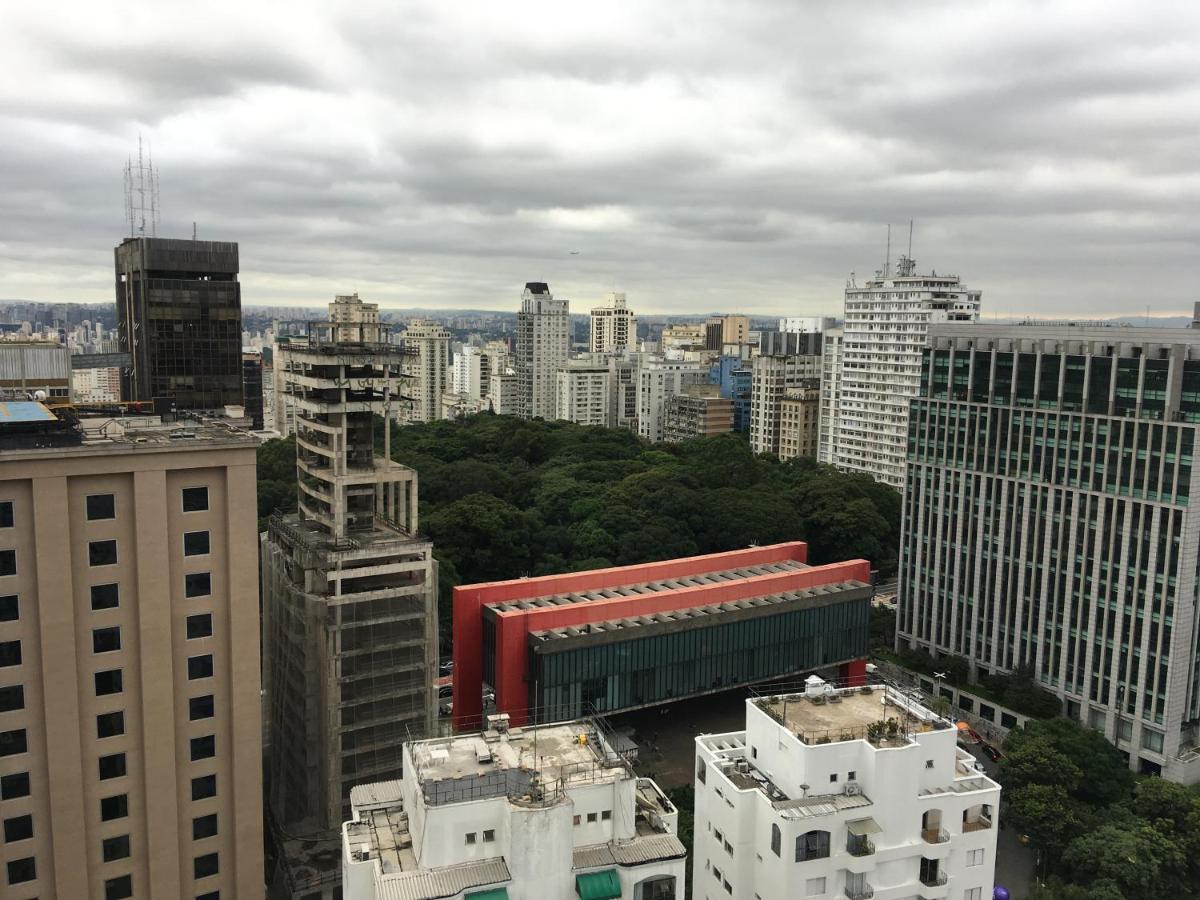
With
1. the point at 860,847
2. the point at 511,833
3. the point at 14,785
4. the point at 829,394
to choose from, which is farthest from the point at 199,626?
the point at 829,394

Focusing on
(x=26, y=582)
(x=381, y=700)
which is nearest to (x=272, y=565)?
(x=381, y=700)

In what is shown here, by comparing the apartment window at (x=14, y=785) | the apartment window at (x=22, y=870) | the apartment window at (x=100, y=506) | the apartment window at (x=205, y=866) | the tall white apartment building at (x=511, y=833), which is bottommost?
the apartment window at (x=205, y=866)

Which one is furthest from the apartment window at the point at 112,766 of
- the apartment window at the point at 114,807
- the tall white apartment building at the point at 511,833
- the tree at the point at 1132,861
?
the tree at the point at 1132,861

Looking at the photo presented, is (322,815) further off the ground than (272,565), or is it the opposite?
(272,565)

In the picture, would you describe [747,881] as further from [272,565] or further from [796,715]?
[272,565]

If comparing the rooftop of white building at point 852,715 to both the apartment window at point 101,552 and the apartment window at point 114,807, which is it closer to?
the apartment window at point 114,807

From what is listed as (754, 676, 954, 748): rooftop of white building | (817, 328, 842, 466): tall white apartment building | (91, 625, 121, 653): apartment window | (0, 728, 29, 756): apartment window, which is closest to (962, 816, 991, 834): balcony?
(754, 676, 954, 748): rooftop of white building

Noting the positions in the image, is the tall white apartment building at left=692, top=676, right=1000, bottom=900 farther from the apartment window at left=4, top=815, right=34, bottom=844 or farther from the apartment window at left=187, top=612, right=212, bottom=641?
the apartment window at left=4, top=815, right=34, bottom=844
